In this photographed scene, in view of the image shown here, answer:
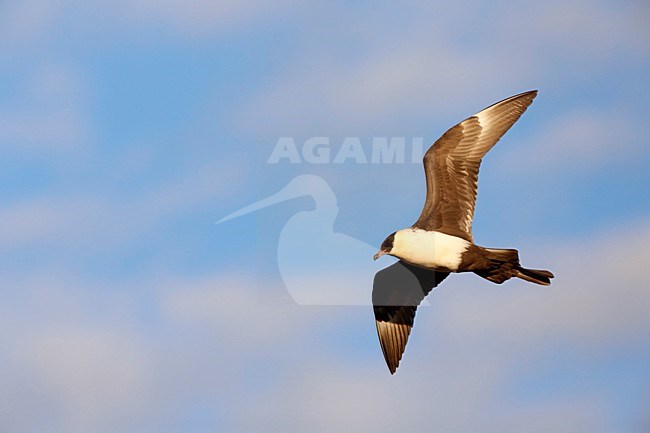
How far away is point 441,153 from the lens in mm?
14227

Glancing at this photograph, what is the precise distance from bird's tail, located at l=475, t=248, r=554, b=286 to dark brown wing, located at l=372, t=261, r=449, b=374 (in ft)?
5.33

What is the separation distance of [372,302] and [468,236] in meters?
2.47

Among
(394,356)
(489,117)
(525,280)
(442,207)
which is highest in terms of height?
(489,117)

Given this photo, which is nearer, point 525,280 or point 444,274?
point 525,280

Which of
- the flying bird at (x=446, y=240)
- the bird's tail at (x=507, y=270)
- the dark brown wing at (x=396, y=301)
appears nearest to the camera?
the bird's tail at (x=507, y=270)

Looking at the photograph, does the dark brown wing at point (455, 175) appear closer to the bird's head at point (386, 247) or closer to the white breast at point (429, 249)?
the white breast at point (429, 249)

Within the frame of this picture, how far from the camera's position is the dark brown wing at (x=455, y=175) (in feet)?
46.3

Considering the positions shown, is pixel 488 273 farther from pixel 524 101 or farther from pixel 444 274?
pixel 524 101

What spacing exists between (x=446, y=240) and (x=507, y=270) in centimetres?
97

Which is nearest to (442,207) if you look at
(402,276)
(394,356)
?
(402,276)

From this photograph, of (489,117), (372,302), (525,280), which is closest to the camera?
(525,280)

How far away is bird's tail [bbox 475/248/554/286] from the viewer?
13406 mm

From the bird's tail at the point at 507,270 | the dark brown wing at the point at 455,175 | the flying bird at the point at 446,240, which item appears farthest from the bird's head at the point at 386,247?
the bird's tail at the point at 507,270

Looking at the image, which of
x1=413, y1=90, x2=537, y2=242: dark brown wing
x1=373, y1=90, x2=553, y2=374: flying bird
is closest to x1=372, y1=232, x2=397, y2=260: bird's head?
x1=373, y1=90, x2=553, y2=374: flying bird
